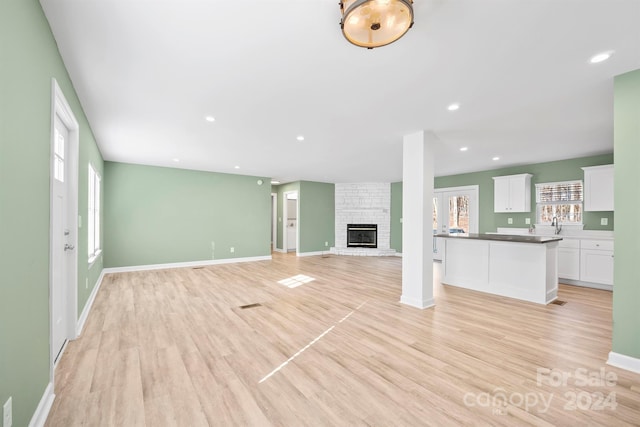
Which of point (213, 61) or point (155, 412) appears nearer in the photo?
point (155, 412)

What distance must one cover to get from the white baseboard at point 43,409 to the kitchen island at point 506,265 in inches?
203

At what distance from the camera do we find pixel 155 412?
1.72 metres

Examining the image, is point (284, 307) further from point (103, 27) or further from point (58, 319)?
point (103, 27)

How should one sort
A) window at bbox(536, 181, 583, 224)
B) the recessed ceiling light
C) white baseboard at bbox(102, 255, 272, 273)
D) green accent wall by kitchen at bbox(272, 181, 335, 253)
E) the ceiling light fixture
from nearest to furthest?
the ceiling light fixture
the recessed ceiling light
window at bbox(536, 181, 583, 224)
white baseboard at bbox(102, 255, 272, 273)
green accent wall by kitchen at bbox(272, 181, 335, 253)

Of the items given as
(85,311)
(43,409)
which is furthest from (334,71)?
(85,311)

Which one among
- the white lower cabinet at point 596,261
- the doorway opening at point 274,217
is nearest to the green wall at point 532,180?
the white lower cabinet at point 596,261

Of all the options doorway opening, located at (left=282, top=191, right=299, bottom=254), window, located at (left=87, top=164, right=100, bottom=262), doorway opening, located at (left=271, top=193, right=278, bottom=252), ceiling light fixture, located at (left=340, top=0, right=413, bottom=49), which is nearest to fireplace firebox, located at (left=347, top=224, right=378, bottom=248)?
doorway opening, located at (left=282, top=191, right=299, bottom=254)

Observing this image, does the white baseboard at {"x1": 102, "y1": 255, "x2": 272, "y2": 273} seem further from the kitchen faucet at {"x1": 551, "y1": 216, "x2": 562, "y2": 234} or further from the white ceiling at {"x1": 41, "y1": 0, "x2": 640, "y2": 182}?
the kitchen faucet at {"x1": 551, "y1": 216, "x2": 562, "y2": 234}

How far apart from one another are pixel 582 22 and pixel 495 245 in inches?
135

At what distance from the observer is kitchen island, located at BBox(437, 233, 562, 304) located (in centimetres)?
402

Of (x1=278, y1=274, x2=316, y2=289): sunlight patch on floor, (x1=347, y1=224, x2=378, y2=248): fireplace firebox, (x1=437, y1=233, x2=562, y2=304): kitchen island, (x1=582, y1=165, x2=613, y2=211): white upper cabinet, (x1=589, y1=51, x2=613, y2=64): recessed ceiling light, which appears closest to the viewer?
(x1=589, y1=51, x2=613, y2=64): recessed ceiling light

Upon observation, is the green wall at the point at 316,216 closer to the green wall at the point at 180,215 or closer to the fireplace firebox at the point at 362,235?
the fireplace firebox at the point at 362,235

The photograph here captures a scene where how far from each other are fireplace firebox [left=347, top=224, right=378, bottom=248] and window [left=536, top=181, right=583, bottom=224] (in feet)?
14.7

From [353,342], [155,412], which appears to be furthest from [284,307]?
[155,412]
